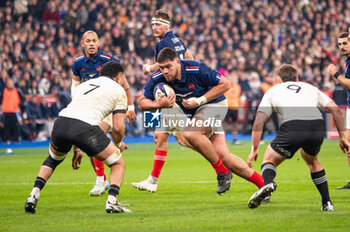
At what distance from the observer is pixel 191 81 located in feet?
28.5

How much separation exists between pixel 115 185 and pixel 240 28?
23.2 meters

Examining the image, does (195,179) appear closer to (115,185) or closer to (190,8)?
(115,185)

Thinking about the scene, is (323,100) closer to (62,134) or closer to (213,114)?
(213,114)

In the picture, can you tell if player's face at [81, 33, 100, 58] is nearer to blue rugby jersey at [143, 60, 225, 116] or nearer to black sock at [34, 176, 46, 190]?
blue rugby jersey at [143, 60, 225, 116]

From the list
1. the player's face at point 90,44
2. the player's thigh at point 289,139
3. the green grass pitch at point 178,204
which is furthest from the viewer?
the player's face at point 90,44

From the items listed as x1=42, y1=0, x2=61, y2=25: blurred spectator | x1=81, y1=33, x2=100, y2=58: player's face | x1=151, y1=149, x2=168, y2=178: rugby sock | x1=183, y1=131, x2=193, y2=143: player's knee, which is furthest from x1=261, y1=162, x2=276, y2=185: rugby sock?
x1=42, y1=0, x2=61, y2=25: blurred spectator

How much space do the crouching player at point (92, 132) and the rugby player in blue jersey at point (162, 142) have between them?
1.70 m

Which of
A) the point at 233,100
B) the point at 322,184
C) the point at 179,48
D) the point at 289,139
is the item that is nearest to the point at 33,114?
the point at 233,100

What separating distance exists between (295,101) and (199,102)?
1.56m

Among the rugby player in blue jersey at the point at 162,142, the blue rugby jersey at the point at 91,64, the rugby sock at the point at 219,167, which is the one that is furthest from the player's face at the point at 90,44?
the rugby sock at the point at 219,167

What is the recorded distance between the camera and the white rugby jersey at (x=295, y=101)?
7285 millimetres

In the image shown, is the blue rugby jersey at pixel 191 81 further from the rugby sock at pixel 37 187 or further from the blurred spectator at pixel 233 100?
the blurred spectator at pixel 233 100

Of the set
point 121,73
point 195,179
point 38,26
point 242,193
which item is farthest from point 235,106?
point 121,73

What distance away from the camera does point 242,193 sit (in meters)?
9.43
